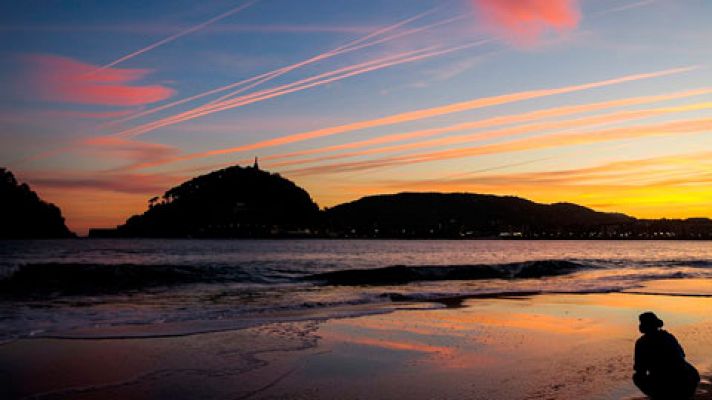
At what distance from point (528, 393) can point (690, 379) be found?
2.43 metres

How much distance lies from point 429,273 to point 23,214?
16969cm

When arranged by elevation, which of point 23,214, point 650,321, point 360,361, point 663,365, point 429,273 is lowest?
point 429,273

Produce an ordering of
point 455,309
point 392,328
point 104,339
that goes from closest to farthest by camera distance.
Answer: point 104,339 < point 392,328 < point 455,309

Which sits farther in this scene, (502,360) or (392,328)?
(392,328)

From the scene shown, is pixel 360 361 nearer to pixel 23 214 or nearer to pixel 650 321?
pixel 650 321

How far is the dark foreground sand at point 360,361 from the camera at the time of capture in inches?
356

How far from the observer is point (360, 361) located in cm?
1134

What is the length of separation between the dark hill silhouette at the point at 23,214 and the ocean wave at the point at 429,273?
6338 inches

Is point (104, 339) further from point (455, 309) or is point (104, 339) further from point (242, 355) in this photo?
point (455, 309)

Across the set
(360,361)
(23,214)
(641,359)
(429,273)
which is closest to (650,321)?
(641,359)

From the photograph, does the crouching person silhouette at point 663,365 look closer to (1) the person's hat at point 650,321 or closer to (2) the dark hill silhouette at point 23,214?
(1) the person's hat at point 650,321

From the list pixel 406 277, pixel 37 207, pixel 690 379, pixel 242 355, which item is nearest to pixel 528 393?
pixel 690 379

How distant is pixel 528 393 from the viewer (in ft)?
29.2

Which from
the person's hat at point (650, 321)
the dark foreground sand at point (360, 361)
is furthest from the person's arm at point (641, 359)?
the dark foreground sand at point (360, 361)
